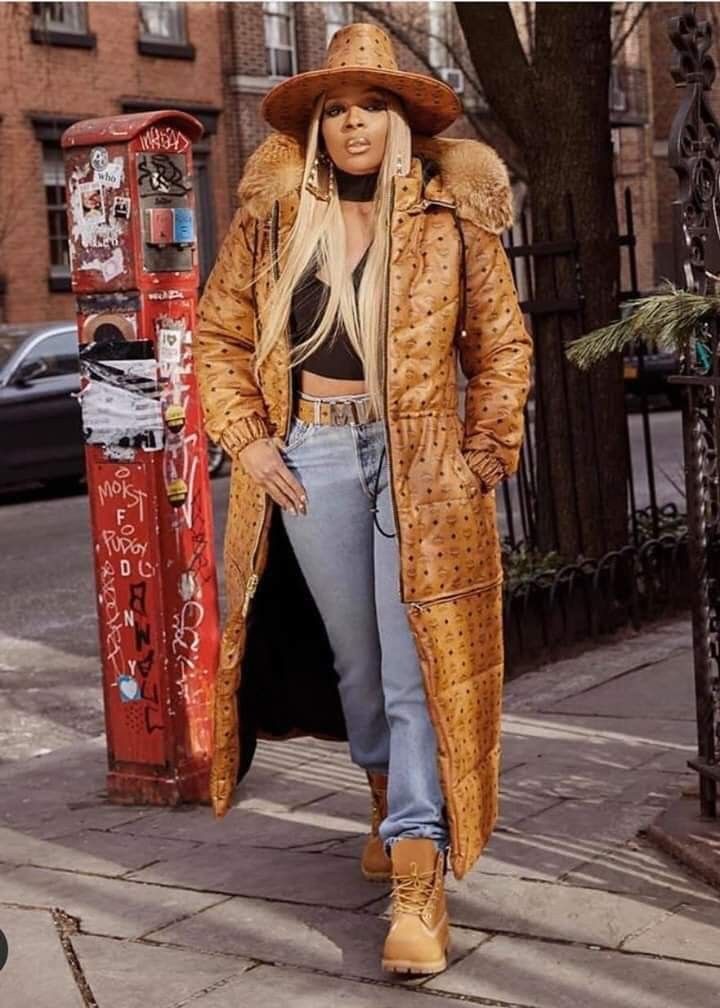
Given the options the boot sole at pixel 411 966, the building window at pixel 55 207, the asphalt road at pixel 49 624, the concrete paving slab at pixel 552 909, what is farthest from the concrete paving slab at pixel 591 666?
the building window at pixel 55 207

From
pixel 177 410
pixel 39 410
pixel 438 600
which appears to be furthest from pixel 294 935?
pixel 39 410

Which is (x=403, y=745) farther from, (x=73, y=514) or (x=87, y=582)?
(x=73, y=514)

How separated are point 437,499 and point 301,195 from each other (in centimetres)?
79

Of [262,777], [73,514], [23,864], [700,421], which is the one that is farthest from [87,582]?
[700,421]

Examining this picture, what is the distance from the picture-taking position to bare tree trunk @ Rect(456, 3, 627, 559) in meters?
8.11

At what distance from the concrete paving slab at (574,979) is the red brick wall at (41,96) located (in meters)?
22.3

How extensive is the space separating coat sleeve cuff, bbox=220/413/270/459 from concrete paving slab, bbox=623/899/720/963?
55.1 inches

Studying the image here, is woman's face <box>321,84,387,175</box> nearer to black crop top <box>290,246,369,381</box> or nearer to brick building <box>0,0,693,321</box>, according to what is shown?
black crop top <box>290,246,369,381</box>

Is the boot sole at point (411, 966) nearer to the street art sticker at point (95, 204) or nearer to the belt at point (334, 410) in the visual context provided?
the belt at point (334, 410)

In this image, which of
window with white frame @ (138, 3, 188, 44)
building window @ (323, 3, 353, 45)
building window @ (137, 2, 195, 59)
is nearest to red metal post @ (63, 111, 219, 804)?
building window @ (137, 2, 195, 59)

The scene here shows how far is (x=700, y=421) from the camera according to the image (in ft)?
15.4

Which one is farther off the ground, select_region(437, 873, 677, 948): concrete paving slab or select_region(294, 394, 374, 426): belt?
select_region(294, 394, 374, 426): belt

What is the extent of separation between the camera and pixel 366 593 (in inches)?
167

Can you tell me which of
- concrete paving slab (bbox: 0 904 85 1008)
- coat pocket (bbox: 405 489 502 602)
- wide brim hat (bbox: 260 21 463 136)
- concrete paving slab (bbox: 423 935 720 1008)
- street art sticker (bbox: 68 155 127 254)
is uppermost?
wide brim hat (bbox: 260 21 463 136)
